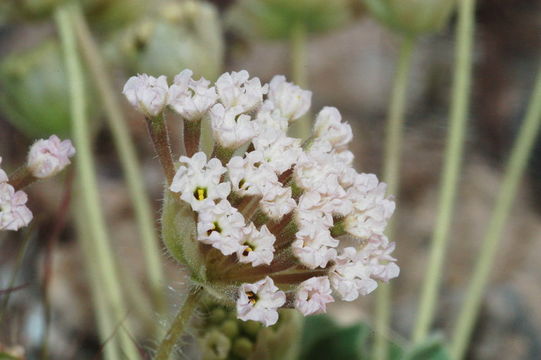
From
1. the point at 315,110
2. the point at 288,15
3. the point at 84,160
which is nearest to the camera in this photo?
the point at 84,160

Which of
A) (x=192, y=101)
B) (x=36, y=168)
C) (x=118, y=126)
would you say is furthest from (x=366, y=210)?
(x=118, y=126)

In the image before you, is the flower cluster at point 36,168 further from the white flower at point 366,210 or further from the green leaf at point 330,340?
the green leaf at point 330,340

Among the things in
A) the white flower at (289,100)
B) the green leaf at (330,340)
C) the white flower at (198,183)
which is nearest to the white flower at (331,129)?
the white flower at (289,100)

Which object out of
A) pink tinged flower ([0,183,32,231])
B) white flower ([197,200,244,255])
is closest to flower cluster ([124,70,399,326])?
white flower ([197,200,244,255])

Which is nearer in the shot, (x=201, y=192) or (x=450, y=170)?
(x=201, y=192)

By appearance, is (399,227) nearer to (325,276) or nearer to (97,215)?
(97,215)

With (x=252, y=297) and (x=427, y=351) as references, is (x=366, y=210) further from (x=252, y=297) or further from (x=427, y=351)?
(x=427, y=351)
